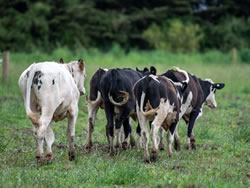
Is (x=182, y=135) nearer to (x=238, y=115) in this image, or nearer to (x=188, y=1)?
(x=238, y=115)

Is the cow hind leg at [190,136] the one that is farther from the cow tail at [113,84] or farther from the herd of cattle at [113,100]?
the cow tail at [113,84]

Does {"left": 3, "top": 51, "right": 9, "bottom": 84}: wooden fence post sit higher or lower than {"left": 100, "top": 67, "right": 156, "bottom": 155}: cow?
lower

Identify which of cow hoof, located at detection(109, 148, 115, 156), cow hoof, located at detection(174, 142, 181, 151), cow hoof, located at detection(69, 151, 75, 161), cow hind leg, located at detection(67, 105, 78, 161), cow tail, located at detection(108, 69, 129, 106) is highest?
cow tail, located at detection(108, 69, 129, 106)

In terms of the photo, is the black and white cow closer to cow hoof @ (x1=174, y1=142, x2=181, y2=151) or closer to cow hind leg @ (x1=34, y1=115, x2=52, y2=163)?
cow hoof @ (x1=174, y1=142, x2=181, y2=151)

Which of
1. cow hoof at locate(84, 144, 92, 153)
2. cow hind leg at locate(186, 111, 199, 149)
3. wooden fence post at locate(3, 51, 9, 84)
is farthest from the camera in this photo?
wooden fence post at locate(3, 51, 9, 84)

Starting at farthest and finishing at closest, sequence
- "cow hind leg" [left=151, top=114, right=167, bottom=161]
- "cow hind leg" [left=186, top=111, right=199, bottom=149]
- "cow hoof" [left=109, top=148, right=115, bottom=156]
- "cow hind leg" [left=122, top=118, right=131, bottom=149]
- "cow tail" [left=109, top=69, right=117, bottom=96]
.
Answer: "cow hind leg" [left=186, top=111, right=199, bottom=149] < "cow hind leg" [left=122, top=118, right=131, bottom=149] < "cow tail" [left=109, top=69, right=117, bottom=96] < "cow hoof" [left=109, top=148, right=115, bottom=156] < "cow hind leg" [left=151, top=114, right=167, bottom=161]

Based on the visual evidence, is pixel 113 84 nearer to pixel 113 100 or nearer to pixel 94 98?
pixel 113 100

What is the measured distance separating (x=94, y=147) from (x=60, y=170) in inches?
102

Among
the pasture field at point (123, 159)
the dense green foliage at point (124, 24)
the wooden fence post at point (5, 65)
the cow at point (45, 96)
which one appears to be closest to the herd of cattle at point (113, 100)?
the cow at point (45, 96)

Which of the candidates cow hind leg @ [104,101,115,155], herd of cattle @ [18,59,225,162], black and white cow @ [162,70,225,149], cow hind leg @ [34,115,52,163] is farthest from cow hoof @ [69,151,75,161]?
black and white cow @ [162,70,225,149]

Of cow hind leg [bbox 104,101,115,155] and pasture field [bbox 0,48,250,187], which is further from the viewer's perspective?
cow hind leg [bbox 104,101,115,155]

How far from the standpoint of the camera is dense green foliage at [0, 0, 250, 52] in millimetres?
37438

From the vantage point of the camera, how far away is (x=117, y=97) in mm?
9484

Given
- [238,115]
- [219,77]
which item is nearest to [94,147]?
[238,115]
